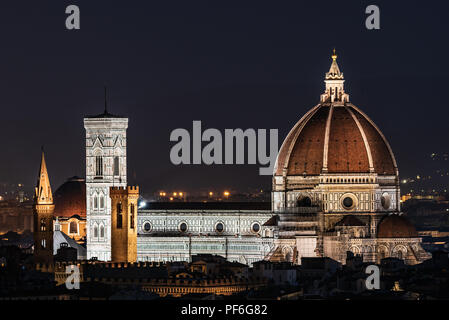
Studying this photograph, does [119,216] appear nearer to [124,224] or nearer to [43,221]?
[124,224]

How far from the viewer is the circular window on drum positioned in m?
200

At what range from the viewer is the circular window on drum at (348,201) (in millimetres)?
199500

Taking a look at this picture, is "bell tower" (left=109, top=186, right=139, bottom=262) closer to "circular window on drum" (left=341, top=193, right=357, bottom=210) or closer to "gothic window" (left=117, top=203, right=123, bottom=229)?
"gothic window" (left=117, top=203, right=123, bottom=229)

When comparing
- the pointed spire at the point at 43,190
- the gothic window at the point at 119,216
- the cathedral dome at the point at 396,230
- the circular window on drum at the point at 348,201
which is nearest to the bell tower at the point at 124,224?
the gothic window at the point at 119,216

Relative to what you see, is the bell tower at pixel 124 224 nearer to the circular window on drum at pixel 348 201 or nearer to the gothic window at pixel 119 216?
the gothic window at pixel 119 216

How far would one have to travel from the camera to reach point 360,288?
541 feet

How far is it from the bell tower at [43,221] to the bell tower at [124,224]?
444 centimetres

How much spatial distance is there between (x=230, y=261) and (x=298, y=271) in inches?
833

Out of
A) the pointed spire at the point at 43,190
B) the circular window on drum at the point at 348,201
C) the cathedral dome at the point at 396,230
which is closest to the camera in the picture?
the pointed spire at the point at 43,190

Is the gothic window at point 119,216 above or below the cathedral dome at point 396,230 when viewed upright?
above

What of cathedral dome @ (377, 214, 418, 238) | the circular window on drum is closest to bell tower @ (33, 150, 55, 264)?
the circular window on drum

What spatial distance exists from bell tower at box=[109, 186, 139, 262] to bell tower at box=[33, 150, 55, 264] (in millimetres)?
4437
